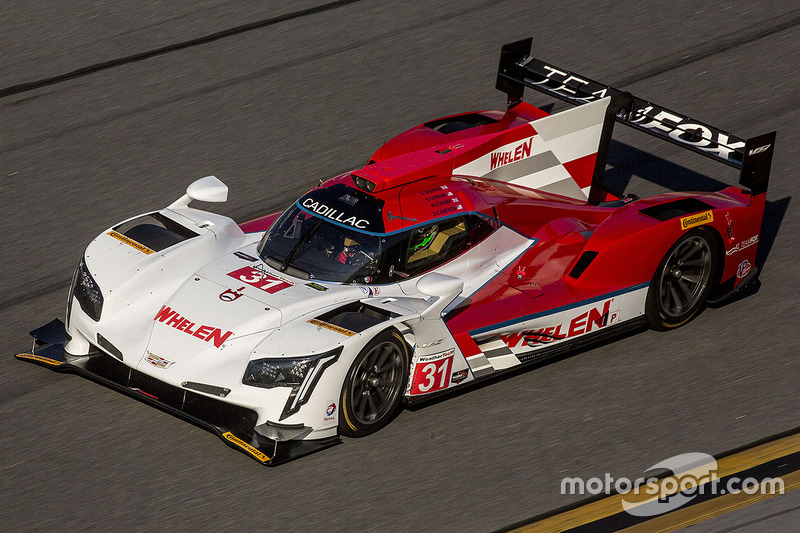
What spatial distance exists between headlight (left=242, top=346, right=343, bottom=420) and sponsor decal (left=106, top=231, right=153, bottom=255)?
160 cm

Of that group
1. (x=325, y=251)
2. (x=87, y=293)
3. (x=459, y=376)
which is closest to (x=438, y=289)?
(x=459, y=376)

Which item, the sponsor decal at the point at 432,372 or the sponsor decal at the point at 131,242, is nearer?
the sponsor decal at the point at 432,372

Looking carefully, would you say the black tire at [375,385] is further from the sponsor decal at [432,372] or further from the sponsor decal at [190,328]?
the sponsor decal at [190,328]

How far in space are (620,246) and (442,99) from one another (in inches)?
168

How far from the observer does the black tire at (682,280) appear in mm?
7516

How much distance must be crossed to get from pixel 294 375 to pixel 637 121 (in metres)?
4.02

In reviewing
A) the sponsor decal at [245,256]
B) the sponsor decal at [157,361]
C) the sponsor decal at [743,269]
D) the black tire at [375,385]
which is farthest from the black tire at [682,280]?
the sponsor decal at [157,361]

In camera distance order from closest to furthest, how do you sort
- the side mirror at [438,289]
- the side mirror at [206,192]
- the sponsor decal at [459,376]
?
the side mirror at [438,289]
the sponsor decal at [459,376]
the side mirror at [206,192]

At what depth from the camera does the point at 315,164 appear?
10023mm

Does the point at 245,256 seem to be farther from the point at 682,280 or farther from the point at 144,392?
the point at 682,280

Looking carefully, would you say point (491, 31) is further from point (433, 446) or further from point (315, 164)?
point (433, 446)

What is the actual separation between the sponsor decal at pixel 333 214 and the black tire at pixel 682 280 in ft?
7.28

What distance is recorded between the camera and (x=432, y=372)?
21.1 feet

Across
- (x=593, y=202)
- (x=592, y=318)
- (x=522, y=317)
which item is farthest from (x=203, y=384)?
(x=593, y=202)
